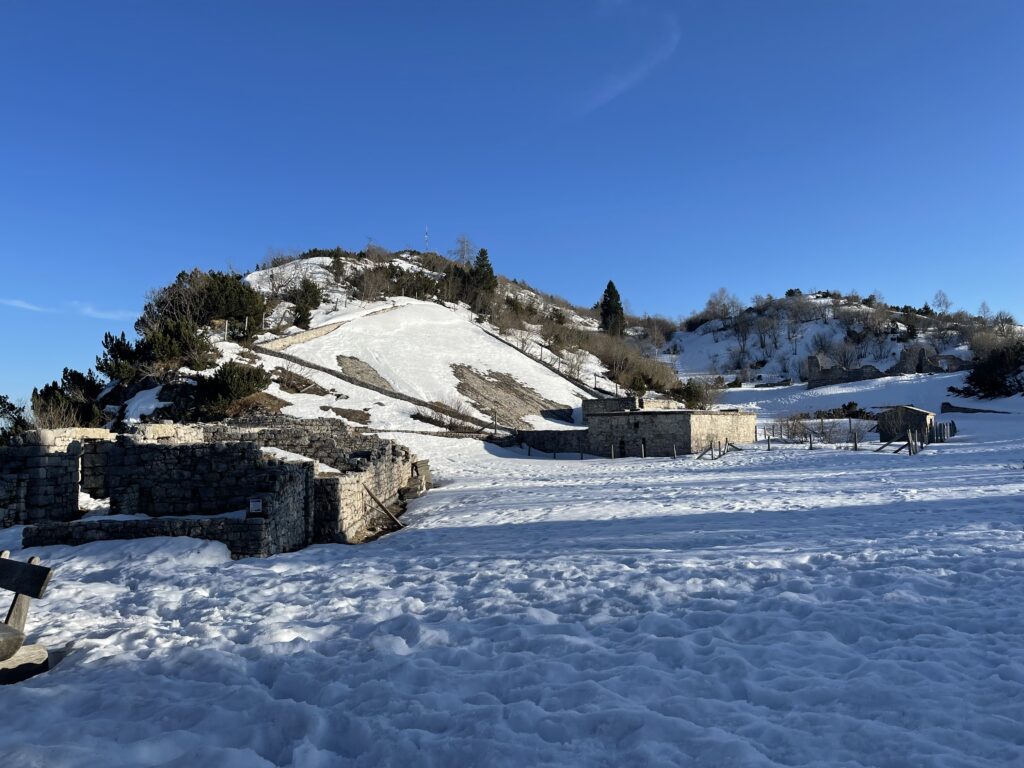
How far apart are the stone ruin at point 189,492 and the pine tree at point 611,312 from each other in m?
65.7

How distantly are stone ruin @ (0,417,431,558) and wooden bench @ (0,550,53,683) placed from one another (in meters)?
4.31

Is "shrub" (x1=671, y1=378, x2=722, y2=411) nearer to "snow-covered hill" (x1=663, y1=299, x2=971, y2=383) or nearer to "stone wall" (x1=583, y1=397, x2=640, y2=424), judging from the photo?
"stone wall" (x1=583, y1=397, x2=640, y2=424)

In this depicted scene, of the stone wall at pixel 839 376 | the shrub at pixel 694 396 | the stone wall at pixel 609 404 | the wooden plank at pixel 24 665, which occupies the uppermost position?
the stone wall at pixel 839 376

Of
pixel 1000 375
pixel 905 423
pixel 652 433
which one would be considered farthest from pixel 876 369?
pixel 652 433

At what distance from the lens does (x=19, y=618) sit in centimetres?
487

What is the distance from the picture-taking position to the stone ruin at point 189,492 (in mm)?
9477

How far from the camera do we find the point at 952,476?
575 inches

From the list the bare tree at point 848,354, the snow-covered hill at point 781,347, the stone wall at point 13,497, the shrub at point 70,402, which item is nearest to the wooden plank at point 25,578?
the stone wall at point 13,497

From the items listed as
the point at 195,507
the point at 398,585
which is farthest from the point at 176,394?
the point at 398,585

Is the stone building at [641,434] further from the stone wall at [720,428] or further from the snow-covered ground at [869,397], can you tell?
the snow-covered ground at [869,397]

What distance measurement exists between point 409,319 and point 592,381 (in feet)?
51.5

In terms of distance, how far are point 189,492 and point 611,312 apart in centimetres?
7200

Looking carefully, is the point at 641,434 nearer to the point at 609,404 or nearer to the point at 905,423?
the point at 609,404

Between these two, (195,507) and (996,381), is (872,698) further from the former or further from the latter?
(996,381)
